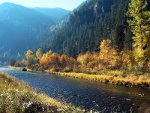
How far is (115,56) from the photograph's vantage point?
11194 centimetres

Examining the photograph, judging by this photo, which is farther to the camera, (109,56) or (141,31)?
(109,56)

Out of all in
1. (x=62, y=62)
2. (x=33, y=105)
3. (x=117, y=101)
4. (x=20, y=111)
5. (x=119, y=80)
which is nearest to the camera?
(x=20, y=111)

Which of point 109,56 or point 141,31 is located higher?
point 141,31

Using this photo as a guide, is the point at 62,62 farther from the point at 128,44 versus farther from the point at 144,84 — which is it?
the point at 144,84

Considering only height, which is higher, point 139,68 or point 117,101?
point 139,68

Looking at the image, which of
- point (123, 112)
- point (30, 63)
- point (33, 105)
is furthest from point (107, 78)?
point (30, 63)

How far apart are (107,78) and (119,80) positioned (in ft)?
23.2

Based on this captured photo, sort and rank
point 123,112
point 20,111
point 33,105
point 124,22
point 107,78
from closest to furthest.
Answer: point 20,111
point 33,105
point 123,112
point 107,78
point 124,22

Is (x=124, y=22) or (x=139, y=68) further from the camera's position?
(x=124, y=22)

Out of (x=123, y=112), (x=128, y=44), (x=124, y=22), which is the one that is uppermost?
(x=124, y=22)

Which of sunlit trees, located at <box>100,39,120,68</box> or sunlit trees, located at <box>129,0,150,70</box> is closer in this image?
sunlit trees, located at <box>129,0,150,70</box>

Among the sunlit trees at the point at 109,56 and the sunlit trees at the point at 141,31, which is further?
the sunlit trees at the point at 109,56

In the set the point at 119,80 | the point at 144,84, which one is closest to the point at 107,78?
Answer: the point at 119,80

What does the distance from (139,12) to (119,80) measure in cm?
1648
